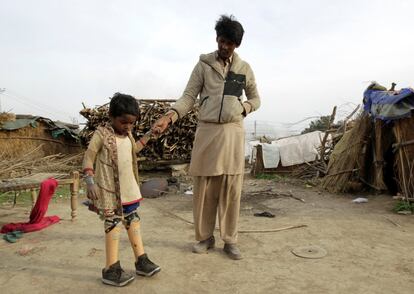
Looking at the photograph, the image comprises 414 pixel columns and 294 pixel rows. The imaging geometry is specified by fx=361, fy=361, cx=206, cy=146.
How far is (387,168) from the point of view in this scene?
21.7ft

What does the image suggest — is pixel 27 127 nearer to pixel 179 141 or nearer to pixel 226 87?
pixel 179 141

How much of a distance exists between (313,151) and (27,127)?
827cm

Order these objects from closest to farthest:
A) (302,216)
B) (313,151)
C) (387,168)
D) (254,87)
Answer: (254,87)
(302,216)
(387,168)
(313,151)

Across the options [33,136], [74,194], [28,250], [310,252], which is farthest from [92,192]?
[33,136]

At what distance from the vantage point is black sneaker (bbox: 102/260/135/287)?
260 cm

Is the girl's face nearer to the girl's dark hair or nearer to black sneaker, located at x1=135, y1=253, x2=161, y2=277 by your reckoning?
the girl's dark hair

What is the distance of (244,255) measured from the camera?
327 cm

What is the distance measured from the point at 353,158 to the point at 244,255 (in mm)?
4368

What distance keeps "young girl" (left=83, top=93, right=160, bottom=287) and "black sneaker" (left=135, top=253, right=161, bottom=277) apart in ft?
0.07

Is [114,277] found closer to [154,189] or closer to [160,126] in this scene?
[160,126]

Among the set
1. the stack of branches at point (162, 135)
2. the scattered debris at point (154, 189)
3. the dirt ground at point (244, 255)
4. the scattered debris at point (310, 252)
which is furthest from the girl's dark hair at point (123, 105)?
the stack of branches at point (162, 135)

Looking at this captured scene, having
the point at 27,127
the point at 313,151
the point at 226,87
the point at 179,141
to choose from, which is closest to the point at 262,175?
the point at 313,151

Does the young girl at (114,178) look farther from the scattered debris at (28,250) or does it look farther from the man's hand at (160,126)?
the scattered debris at (28,250)

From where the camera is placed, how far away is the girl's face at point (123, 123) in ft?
8.47
